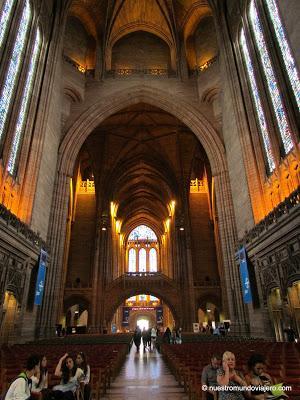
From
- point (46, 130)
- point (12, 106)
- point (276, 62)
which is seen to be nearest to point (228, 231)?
point (276, 62)

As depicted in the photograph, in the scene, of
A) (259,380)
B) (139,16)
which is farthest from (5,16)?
(139,16)

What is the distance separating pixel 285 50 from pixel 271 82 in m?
1.52

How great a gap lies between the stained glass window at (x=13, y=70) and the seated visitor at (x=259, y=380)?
11467 mm

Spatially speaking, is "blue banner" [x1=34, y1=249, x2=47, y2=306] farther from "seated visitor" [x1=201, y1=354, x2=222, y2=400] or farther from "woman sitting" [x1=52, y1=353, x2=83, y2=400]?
"seated visitor" [x1=201, y1=354, x2=222, y2=400]

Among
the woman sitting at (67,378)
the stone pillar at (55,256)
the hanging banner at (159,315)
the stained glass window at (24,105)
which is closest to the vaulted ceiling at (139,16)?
the stained glass window at (24,105)

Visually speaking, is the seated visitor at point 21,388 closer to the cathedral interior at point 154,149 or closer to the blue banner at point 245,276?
the cathedral interior at point 154,149

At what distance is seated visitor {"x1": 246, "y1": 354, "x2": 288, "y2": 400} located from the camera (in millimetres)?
2650

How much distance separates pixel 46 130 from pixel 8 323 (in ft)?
29.4

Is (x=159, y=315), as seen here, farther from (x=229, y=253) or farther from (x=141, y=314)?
(x=229, y=253)

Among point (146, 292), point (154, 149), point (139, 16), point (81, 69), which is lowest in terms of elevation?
point (146, 292)

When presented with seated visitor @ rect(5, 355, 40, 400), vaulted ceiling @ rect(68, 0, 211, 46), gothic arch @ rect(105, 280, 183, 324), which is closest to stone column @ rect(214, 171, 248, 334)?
gothic arch @ rect(105, 280, 183, 324)

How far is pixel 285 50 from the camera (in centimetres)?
1123

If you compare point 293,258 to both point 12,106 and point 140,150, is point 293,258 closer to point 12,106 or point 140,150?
point 12,106

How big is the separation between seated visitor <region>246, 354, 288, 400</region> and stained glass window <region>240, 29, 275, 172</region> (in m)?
10.9
